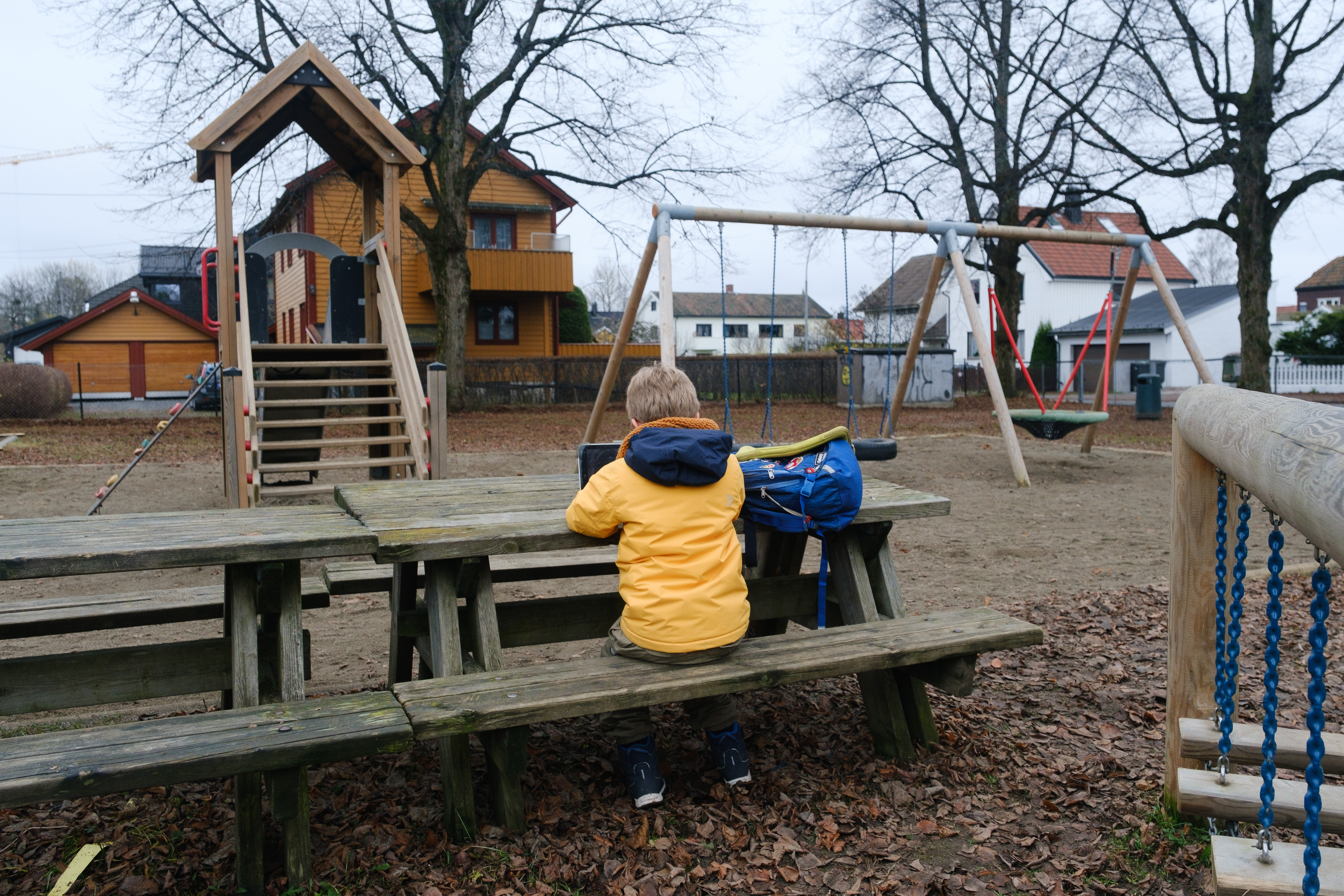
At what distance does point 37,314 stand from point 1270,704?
77551mm

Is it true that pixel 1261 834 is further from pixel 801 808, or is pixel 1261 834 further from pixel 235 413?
pixel 235 413

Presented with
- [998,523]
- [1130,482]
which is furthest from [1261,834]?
[1130,482]

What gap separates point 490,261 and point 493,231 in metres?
2.59

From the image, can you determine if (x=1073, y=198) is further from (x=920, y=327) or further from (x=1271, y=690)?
(x=1271, y=690)

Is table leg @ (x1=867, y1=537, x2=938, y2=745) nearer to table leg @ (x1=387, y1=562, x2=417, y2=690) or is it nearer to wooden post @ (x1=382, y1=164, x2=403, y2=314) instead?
table leg @ (x1=387, y1=562, x2=417, y2=690)

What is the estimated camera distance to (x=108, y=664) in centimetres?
320

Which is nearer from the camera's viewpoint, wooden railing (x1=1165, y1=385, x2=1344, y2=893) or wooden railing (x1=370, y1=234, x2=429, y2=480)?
wooden railing (x1=1165, y1=385, x2=1344, y2=893)

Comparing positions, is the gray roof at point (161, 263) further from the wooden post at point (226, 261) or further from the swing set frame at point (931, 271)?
the swing set frame at point (931, 271)

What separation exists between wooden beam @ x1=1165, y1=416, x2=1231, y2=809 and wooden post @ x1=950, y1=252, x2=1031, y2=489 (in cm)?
732

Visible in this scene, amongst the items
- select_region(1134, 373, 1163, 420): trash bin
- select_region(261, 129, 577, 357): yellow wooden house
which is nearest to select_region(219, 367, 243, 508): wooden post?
select_region(1134, 373, 1163, 420): trash bin

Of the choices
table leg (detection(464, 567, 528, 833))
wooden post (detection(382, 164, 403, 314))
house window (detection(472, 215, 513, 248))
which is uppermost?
house window (detection(472, 215, 513, 248))

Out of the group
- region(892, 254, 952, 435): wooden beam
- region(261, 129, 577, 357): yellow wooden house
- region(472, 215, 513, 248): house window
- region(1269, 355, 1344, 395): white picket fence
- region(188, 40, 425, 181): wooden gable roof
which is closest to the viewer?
region(188, 40, 425, 181): wooden gable roof

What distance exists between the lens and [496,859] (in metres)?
2.73

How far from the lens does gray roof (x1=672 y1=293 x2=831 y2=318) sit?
268ft
